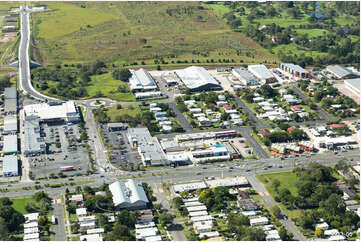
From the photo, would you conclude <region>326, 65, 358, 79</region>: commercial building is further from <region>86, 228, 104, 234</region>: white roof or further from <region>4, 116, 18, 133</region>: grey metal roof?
<region>86, 228, 104, 234</region>: white roof

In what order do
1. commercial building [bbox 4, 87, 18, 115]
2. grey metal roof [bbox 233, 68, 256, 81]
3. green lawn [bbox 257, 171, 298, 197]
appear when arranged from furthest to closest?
1. grey metal roof [bbox 233, 68, 256, 81]
2. commercial building [bbox 4, 87, 18, 115]
3. green lawn [bbox 257, 171, 298, 197]

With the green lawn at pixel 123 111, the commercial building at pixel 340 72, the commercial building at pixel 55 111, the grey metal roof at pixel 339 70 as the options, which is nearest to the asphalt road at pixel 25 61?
the commercial building at pixel 55 111

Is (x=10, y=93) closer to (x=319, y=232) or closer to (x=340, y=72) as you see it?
(x=319, y=232)

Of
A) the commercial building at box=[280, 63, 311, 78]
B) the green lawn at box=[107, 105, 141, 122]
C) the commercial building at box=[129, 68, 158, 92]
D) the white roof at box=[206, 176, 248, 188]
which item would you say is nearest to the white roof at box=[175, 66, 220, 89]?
the commercial building at box=[129, 68, 158, 92]

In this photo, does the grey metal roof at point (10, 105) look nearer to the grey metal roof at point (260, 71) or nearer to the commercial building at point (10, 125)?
the commercial building at point (10, 125)

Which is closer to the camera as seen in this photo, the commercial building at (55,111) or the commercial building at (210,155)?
the commercial building at (210,155)

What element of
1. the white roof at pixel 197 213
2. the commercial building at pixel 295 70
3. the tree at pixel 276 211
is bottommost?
the white roof at pixel 197 213

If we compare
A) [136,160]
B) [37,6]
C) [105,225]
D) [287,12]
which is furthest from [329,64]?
[37,6]
